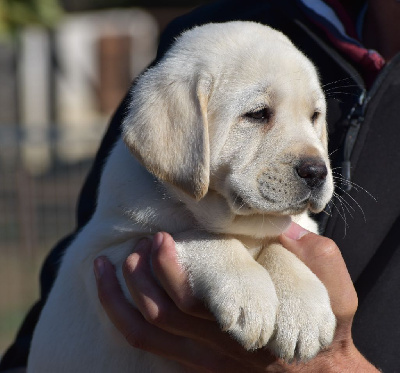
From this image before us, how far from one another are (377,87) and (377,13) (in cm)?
56

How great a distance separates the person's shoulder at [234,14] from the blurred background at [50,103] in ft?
19.5

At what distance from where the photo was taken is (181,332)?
9.16 ft

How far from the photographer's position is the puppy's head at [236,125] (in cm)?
280

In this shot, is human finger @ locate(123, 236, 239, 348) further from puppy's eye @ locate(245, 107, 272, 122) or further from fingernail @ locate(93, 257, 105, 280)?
puppy's eye @ locate(245, 107, 272, 122)

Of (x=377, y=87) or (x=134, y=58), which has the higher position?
(x=377, y=87)

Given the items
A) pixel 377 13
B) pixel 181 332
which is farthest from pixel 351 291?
pixel 377 13

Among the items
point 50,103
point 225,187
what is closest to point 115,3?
point 50,103

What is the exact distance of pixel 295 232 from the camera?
9.80 feet

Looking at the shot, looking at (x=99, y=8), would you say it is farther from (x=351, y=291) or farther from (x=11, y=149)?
(x=351, y=291)

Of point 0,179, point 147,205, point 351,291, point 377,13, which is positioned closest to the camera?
point 351,291

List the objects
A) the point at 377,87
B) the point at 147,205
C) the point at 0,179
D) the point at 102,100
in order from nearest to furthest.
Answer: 1. the point at 147,205
2. the point at 377,87
3. the point at 0,179
4. the point at 102,100

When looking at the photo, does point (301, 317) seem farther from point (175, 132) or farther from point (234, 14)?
point (234, 14)

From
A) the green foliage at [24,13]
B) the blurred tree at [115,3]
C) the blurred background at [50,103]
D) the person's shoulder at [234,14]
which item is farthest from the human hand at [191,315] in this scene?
the blurred tree at [115,3]

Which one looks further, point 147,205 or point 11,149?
point 11,149
